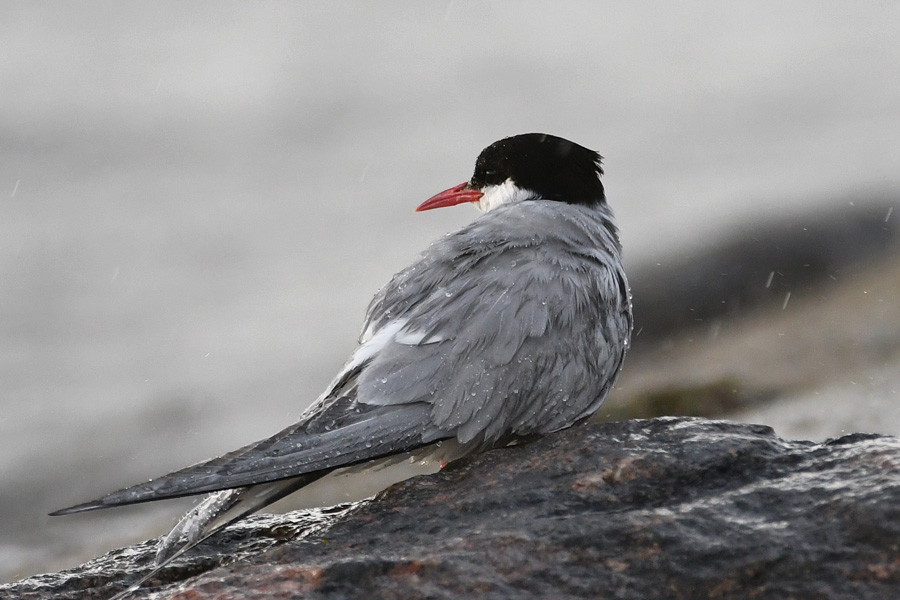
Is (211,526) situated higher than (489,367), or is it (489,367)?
(489,367)

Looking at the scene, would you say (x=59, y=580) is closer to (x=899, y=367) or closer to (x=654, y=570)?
(x=654, y=570)

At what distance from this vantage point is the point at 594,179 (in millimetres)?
5258

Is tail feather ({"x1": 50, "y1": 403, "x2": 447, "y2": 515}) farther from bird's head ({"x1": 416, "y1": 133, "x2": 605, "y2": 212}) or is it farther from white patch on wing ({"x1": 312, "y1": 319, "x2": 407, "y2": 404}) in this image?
bird's head ({"x1": 416, "y1": 133, "x2": 605, "y2": 212})

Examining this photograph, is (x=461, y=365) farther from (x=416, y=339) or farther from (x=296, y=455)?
(x=296, y=455)

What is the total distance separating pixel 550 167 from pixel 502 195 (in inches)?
12.1

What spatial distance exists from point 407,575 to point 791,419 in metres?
6.06

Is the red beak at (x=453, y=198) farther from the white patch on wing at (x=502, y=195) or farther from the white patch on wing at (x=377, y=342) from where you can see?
the white patch on wing at (x=377, y=342)

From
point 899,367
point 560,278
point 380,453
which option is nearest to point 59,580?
point 380,453

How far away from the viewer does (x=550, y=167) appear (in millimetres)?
5242

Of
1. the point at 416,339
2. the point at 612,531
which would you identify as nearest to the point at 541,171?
the point at 416,339

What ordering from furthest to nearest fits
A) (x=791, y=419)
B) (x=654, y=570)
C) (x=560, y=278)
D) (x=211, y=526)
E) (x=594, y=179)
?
(x=791, y=419) → (x=594, y=179) → (x=560, y=278) → (x=211, y=526) → (x=654, y=570)

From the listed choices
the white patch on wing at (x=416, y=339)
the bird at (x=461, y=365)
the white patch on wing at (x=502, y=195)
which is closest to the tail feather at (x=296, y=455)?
the bird at (x=461, y=365)

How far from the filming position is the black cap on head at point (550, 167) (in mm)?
5188

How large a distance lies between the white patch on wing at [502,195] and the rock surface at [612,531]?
5.56 ft
